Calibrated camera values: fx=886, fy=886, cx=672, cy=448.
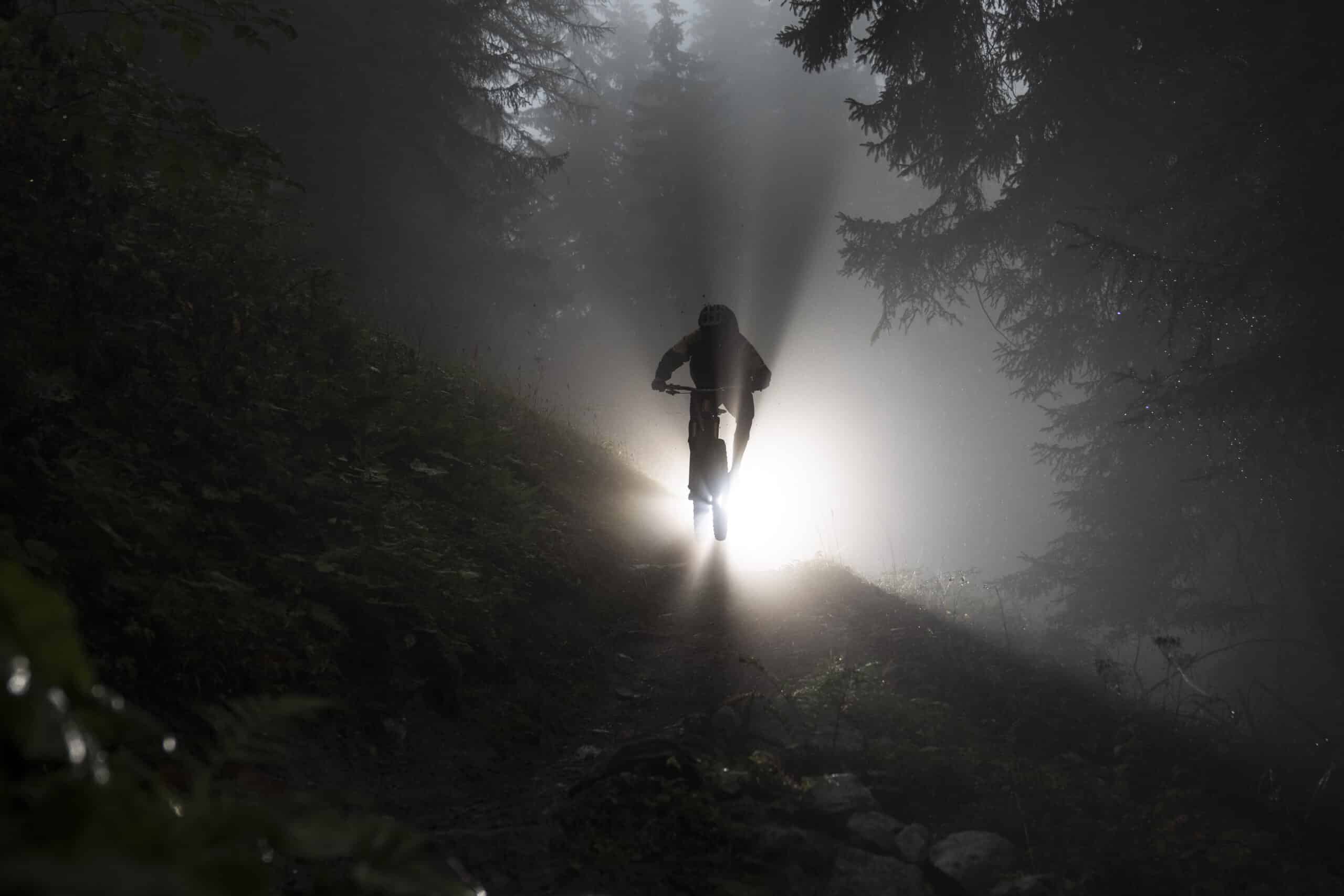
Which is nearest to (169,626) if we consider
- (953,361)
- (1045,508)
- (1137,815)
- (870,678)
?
(870,678)

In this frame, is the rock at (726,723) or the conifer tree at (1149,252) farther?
the conifer tree at (1149,252)

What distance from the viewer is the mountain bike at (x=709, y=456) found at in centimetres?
945

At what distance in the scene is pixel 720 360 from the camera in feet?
31.2

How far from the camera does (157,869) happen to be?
0.74 meters

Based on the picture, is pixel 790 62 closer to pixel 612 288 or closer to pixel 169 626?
pixel 612 288

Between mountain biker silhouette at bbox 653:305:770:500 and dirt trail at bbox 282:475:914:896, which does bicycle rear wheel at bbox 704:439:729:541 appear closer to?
mountain biker silhouette at bbox 653:305:770:500

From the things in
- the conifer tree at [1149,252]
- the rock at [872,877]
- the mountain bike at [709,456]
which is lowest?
the rock at [872,877]

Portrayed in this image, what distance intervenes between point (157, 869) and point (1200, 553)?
562 inches

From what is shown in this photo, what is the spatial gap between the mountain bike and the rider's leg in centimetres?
12

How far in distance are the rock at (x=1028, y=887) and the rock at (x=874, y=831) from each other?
482 millimetres

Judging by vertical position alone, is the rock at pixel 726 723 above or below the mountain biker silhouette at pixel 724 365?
below

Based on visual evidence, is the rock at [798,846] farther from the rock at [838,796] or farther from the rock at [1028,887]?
the rock at [1028,887]

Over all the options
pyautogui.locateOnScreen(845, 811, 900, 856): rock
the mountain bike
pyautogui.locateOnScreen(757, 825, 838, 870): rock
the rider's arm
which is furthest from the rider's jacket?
pyautogui.locateOnScreen(757, 825, 838, 870): rock

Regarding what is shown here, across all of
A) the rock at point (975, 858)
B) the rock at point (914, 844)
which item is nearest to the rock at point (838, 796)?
the rock at point (914, 844)
